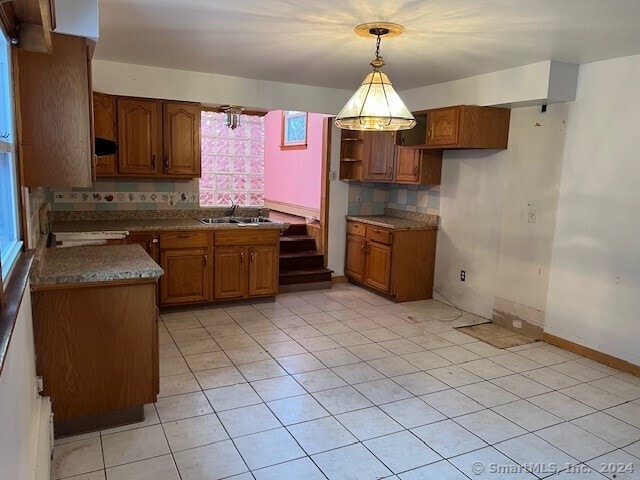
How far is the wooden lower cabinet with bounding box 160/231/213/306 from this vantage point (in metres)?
4.42

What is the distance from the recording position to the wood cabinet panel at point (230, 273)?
4656 mm

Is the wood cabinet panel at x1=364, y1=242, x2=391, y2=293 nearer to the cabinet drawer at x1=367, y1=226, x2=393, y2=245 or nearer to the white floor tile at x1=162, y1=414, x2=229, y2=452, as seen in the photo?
the cabinet drawer at x1=367, y1=226, x2=393, y2=245

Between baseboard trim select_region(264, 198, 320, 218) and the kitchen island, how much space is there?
12.5 feet

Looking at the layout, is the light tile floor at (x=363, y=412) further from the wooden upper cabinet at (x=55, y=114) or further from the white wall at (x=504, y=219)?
the wooden upper cabinet at (x=55, y=114)

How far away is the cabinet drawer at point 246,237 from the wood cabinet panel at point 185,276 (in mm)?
190

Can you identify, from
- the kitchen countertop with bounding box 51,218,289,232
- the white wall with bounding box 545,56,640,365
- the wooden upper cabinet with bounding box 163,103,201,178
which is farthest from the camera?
the wooden upper cabinet with bounding box 163,103,201,178

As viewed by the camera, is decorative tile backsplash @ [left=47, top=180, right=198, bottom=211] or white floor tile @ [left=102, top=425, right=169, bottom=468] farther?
decorative tile backsplash @ [left=47, top=180, right=198, bottom=211]

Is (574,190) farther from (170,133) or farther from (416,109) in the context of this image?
(170,133)

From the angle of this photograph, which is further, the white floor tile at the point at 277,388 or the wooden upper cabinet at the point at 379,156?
the wooden upper cabinet at the point at 379,156

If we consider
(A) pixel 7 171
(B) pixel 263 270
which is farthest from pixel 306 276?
(A) pixel 7 171

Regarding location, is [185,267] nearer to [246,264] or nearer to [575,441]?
[246,264]

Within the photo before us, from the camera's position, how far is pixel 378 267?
17.4 feet

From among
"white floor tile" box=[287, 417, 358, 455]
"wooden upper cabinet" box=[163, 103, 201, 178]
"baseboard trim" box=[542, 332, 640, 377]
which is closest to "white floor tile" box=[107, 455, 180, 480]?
"white floor tile" box=[287, 417, 358, 455]

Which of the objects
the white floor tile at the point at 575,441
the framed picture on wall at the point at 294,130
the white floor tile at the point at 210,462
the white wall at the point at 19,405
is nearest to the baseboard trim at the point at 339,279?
the framed picture on wall at the point at 294,130
